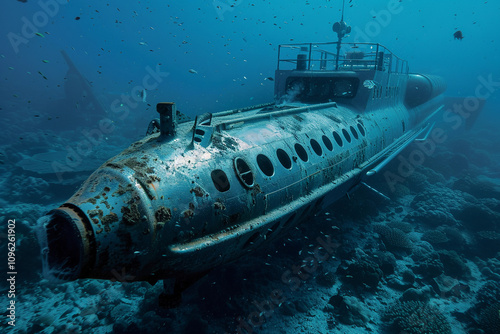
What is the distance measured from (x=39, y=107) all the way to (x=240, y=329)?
44.4 m

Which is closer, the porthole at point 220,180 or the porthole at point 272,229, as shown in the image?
the porthole at point 220,180

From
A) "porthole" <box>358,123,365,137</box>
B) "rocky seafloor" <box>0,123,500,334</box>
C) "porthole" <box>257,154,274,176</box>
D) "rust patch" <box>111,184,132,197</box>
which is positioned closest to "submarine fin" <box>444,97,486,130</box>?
"rocky seafloor" <box>0,123,500,334</box>

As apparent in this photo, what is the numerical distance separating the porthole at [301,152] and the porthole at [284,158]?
0.46 meters

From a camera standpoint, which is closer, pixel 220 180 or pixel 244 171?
pixel 220 180

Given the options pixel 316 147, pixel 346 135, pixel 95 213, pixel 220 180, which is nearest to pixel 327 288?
pixel 316 147

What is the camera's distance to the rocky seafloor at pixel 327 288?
20.5 feet

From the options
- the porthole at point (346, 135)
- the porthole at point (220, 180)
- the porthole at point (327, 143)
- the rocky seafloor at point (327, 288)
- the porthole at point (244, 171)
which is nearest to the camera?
the porthole at point (220, 180)

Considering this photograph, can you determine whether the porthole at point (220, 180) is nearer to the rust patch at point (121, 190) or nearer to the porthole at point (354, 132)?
the rust patch at point (121, 190)

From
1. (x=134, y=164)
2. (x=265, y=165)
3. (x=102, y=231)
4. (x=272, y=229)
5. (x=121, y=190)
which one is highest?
(x=134, y=164)

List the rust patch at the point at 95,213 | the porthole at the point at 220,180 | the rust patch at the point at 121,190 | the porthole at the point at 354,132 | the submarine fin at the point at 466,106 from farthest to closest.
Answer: the submarine fin at the point at 466,106
the porthole at the point at 354,132
the porthole at the point at 220,180
the rust patch at the point at 121,190
the rust patch at the point at 95,213

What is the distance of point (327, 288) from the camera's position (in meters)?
7.29

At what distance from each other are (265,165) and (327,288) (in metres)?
4.38

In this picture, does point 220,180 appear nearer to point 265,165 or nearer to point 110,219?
point 265,165

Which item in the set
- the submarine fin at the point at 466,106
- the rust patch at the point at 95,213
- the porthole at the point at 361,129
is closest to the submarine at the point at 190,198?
the rust patch at the point at 95,213
